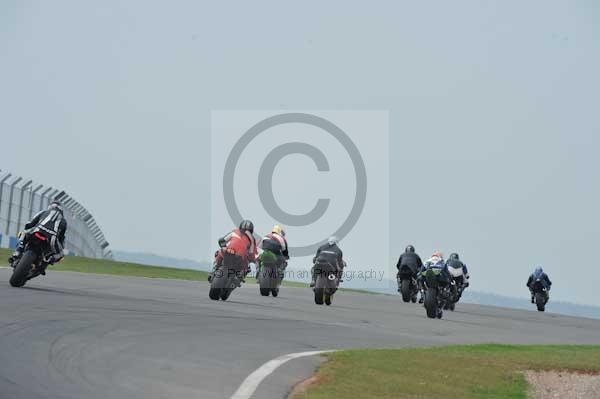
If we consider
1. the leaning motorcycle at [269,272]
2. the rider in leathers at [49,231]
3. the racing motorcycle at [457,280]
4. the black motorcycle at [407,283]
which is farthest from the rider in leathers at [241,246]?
the racing motorcycle at [457,280]

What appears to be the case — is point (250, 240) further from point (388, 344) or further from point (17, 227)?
point (17, 227)

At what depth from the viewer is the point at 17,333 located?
485 inches

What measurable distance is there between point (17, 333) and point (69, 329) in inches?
43.4

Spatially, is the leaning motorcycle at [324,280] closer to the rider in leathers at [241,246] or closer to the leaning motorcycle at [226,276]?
the rider in leathers at [241,246]

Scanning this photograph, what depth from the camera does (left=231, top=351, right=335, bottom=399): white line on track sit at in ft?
33.1

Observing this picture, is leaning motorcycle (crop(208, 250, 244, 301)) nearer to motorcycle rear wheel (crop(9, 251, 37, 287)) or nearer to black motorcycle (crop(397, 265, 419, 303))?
motorcycle rear wheel (crop(9, 251, 37, 287))

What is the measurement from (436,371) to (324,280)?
13563 millimetres

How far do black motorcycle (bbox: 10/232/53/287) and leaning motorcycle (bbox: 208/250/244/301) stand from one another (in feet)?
15.2

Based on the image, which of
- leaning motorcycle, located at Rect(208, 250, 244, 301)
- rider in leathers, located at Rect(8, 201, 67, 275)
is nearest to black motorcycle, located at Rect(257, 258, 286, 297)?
leaning motorcycle, located at Rect(208, 250, 244, 301)

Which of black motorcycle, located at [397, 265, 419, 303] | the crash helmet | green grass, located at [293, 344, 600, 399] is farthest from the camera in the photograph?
black motorcycle, located at [397, 265, 419, 303]

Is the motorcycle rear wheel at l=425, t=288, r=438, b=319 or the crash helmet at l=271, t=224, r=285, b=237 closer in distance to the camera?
the motorcycle rear wheel at l=425, t=288, r=438, b=319

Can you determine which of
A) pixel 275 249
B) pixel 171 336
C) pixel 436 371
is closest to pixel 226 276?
pixel 275 249

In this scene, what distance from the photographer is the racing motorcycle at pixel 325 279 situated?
27016 millimetres

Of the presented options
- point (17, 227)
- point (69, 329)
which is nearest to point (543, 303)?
point (17, 227)
